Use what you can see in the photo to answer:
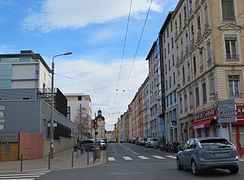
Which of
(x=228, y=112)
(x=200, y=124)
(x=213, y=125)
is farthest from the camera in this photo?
(x=200, y=124)

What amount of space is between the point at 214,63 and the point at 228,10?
515cm

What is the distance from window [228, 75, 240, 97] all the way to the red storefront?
1.41 metres

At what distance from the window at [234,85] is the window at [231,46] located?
1850mm

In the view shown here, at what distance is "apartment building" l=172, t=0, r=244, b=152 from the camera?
34375 millimetres

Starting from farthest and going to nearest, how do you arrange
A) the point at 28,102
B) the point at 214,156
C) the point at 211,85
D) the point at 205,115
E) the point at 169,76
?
the point at 169,76, the point at 205,115, the point at 28,102, the point at 211,85, the point at 214,156

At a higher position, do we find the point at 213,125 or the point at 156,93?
the point at 156,93

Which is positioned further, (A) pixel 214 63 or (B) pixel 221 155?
(A) pixel 214 63

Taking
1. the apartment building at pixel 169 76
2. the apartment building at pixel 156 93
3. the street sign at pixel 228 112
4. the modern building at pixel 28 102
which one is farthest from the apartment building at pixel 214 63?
the apartment building at pixel 156 93

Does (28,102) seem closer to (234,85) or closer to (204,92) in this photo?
(204,92)

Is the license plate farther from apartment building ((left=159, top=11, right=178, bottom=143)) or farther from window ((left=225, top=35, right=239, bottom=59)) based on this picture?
apartment building ((left=159, top=11, right=178, bottom=143))

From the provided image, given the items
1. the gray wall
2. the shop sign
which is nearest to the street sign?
the shop sign

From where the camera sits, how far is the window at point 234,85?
113 ft

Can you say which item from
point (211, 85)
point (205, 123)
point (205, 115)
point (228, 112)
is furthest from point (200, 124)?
point (228, 112)

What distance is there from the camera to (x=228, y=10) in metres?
35.8
